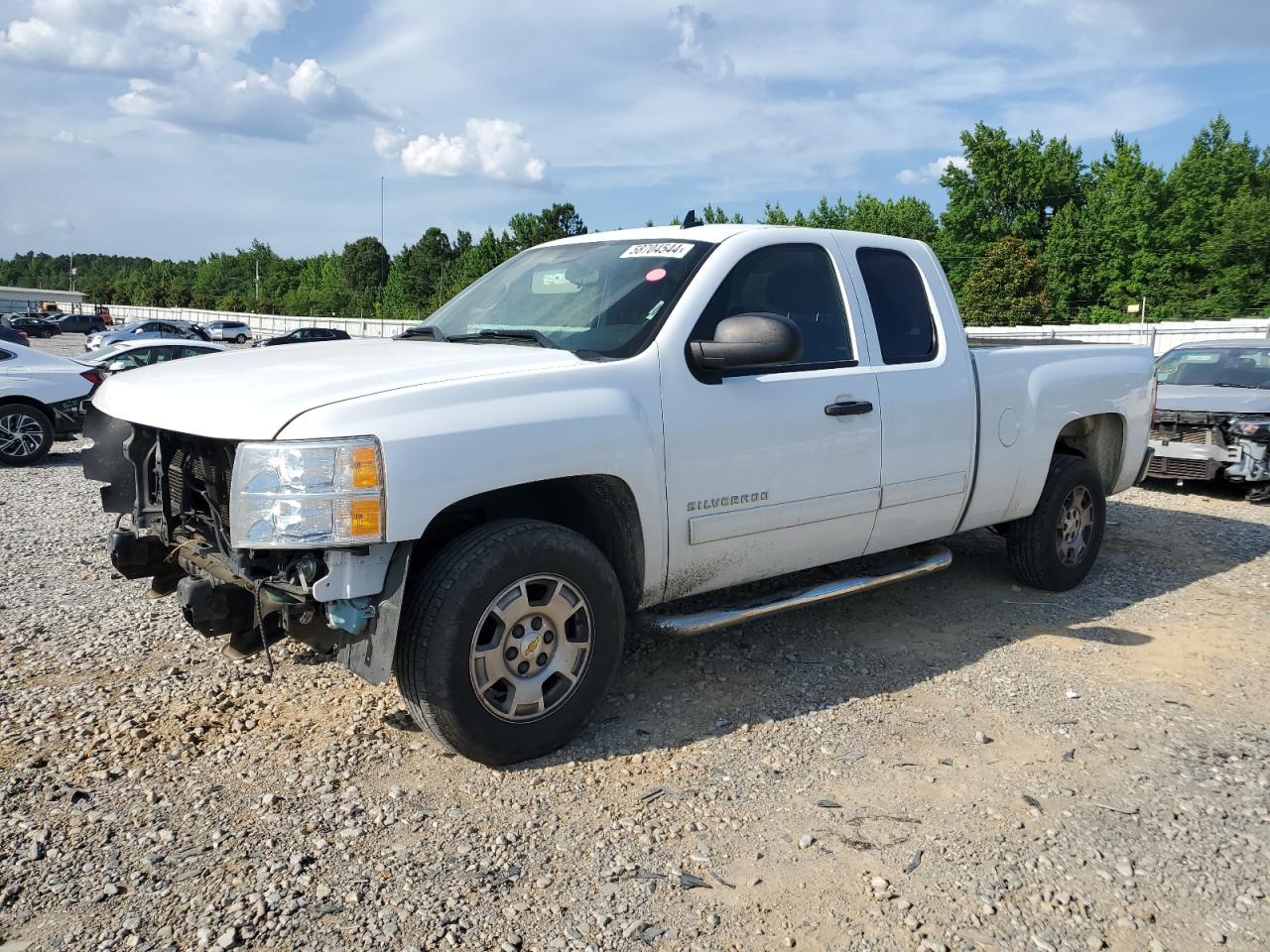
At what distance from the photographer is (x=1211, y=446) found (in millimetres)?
9367

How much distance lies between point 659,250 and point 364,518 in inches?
77.6

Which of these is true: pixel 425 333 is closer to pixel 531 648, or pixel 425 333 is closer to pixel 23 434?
pixel 531 648

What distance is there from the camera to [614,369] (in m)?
3.68

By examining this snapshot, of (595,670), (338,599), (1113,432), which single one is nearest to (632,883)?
(595,670)

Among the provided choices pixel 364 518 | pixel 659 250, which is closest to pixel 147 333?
pixel 659 250

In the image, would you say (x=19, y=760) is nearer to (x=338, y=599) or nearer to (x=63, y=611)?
(x=338, y=599)

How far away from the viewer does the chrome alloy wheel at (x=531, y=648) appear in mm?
3404

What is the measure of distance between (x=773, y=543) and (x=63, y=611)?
388 cm

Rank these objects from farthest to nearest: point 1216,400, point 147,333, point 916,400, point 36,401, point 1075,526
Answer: point 147,333 → point 36,401 → point 1216,400 → point 1075,526 → point 916,400

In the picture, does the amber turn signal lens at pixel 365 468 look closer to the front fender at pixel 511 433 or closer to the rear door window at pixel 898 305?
the front fender at pixel 511 433

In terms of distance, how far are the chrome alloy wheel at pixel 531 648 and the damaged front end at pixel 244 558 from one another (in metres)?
0.37

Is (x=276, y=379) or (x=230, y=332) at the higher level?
(x=230, y=332)

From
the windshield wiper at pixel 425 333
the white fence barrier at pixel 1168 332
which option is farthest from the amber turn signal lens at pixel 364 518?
the white fence barrier at pixel 1168 332

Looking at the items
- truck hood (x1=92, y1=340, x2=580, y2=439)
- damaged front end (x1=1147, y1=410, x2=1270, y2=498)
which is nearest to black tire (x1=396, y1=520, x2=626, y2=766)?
truck hood (x1=92, y1=340, x2=580, y2=439)
